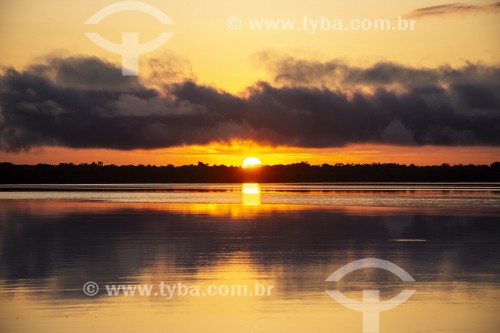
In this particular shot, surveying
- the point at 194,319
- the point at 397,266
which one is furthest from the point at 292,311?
the point at 397,266

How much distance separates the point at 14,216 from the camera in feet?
154

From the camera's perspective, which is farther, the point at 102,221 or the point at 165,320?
the point at 102,221

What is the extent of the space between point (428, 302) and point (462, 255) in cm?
895

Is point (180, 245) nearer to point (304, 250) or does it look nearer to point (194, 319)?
point (304, 250)

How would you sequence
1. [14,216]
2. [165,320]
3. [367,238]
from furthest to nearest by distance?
[14,216], [367,238], [165,320]

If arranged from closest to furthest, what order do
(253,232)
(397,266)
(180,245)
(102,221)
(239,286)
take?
1. (239,286)
2. (397,266)
3. (180,245)
4. (253,232)
5. (102,221)

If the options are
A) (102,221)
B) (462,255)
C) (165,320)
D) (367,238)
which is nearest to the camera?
(165,320)

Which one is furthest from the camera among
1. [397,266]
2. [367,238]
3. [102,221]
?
[102,221]

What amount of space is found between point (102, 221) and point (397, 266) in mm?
22700

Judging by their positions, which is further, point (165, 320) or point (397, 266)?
point (397, 266)

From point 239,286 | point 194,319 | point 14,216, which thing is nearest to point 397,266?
point 239,286

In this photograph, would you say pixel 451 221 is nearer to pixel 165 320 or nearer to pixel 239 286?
pixel 239 286

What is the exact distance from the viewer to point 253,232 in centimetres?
3472

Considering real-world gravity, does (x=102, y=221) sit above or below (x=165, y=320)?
above
